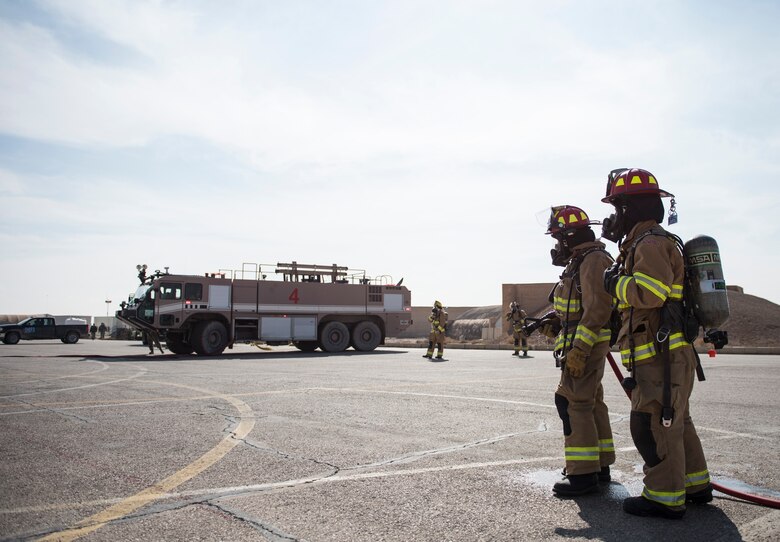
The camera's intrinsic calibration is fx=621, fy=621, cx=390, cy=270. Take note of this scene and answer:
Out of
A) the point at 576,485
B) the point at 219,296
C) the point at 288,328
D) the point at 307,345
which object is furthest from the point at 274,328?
the point at 576,485

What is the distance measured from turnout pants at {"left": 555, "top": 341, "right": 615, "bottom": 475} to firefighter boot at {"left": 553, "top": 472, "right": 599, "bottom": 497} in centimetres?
3

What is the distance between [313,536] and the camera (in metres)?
3.15

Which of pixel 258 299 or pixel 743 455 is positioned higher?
pixel 258 299

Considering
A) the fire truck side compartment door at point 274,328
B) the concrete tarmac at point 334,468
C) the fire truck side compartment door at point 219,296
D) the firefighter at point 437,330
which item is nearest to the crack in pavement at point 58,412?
the concrete tarmac at point 334,468

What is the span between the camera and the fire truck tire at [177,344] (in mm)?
23000

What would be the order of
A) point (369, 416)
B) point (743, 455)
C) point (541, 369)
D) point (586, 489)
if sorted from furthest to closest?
point (541, 369)
point (369, 416)
point (743, 455)
point (586, 489)

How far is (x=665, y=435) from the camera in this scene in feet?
11.8

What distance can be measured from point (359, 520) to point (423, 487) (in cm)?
76

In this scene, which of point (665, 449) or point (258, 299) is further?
point (258, 299)

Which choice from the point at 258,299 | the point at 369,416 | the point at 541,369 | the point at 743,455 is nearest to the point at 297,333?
the point at 258,299

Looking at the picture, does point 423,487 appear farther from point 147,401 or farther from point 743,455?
point 147,401

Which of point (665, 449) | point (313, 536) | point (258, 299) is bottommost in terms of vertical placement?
point (313, 536)

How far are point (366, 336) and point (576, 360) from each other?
72.5 feet

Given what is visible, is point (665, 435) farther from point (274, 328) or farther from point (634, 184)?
point (274, 328)
